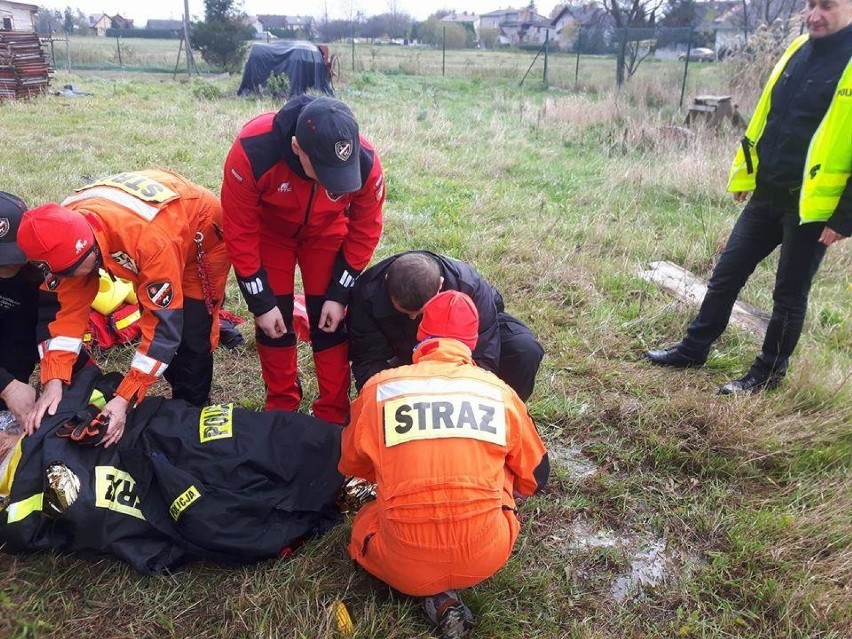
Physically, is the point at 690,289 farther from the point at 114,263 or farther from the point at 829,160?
the point at 114,263

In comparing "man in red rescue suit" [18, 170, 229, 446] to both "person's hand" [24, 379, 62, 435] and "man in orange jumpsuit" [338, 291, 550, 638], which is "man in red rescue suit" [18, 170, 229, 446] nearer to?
"person's hand" [24, 379, 62, 435]

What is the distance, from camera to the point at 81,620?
2.09 meters

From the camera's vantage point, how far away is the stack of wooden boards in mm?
13508

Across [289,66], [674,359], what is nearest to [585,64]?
[289,66]

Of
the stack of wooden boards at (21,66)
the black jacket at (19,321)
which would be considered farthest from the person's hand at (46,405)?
the stack of wooden boards at (21,66)

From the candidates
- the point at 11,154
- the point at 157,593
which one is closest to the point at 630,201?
the point at 157,593

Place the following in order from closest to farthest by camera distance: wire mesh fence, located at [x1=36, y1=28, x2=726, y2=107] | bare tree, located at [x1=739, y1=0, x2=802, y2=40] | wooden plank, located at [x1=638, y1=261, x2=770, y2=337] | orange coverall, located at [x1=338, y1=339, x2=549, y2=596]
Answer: orange coverall, located at [x1=338, y1=339, x2=549, y2=596] → wooden plank, located at [x1=638, y1=261, x2=770, y2=337] → wire mesh fence, located at [x1=36, y1=28, x2=726, y2=107] → bare tree, located at [x1=739, y1=0, x2=802, y2=40]

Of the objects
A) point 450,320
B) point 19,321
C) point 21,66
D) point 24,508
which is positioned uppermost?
point 21,66

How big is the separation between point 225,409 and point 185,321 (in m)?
0.70

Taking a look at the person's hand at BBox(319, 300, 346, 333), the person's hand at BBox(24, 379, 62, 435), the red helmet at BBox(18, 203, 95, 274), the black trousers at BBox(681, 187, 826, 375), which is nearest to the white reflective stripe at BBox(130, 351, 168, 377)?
the person's hand at BBox(24, 379, 62, 435)

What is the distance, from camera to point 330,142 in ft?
7.51

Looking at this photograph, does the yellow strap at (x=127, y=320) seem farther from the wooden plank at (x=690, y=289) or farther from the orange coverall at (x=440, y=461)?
the wooden plank at (x=690, y=289)

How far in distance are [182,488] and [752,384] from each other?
116 inches

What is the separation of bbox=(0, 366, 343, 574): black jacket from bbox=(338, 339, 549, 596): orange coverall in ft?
1.44
